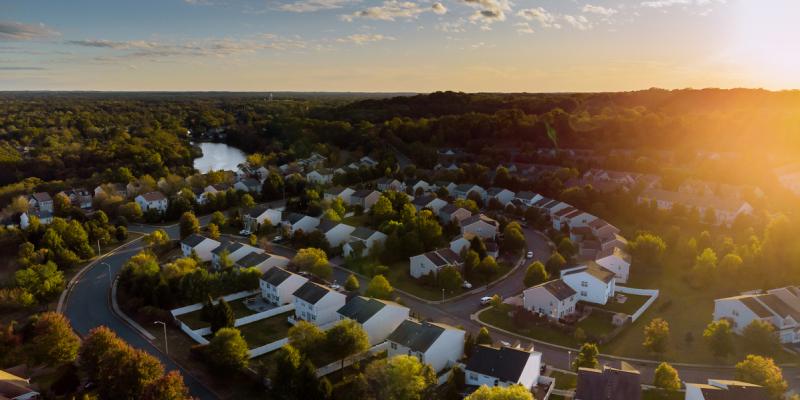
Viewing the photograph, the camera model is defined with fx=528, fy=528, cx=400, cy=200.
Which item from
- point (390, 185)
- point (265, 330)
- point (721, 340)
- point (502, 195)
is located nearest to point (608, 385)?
point (721, 340)

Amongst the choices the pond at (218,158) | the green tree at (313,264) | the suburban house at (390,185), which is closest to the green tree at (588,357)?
the green tree at (313,264)

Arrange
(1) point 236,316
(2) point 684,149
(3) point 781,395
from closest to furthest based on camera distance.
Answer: (3) point 781,395
(1) point 236,316
(2) point 684,149

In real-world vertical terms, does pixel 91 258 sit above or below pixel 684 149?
below

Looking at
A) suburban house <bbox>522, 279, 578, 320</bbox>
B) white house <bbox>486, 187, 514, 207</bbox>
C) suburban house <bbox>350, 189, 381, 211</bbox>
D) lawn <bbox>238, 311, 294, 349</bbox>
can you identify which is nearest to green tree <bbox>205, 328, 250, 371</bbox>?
lawn <bbox>238, 311, 294, 349</bbox>

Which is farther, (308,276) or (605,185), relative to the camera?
(605,185)

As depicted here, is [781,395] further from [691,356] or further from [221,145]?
[221,145]

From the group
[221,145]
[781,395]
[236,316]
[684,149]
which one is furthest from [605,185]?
[221,145]
